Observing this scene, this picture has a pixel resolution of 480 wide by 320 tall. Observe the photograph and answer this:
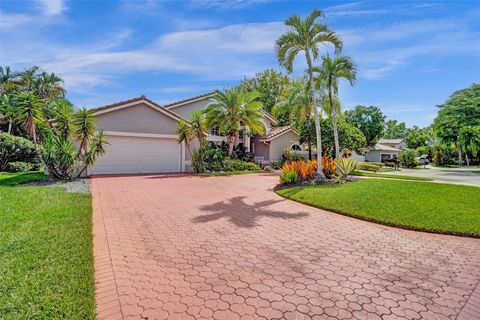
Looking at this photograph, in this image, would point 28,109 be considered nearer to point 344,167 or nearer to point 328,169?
point 328,169

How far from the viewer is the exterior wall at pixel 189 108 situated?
25500 mm

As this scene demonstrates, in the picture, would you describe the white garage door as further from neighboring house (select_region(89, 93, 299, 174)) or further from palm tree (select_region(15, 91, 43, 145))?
palm tree (select_region(15, 91, 43, 145))

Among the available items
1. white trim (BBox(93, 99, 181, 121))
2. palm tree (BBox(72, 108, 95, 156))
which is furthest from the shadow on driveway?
white trim (BBox(93, 99, 181, 121))

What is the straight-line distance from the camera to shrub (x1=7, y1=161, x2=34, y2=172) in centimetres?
1883

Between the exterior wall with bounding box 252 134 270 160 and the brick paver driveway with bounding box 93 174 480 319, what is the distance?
1953 cm

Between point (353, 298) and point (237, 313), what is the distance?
5.49 feet

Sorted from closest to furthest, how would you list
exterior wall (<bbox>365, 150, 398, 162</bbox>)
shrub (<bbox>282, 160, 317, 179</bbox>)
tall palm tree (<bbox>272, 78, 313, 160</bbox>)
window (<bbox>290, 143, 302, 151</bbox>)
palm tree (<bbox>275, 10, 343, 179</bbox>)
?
palm tree (<bbox>275, 10, 343, 179</bbox>) → shrub (<bbox>282, 160, 317, 179</bbox>) → tall palm tree (<bbox>272, 78, 313, 160</bbox>) → window (<bbox>290, 143, 302, 151</bbox>) → exterior wall (<bbox>365, 150, 398, 162</bbox>)

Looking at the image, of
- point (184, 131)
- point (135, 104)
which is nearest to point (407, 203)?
point (184, 131)

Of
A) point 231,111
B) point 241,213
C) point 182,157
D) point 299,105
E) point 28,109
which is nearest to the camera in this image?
point 241,213

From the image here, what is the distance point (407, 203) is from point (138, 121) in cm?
1734

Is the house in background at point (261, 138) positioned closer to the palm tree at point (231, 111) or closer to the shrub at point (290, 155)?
the shrub at point (290, 155)

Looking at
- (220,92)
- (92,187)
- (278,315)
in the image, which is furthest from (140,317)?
(220,92)

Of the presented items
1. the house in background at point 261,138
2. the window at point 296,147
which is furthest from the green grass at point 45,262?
the window at point 296,147

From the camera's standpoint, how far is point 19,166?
19.0 meters
